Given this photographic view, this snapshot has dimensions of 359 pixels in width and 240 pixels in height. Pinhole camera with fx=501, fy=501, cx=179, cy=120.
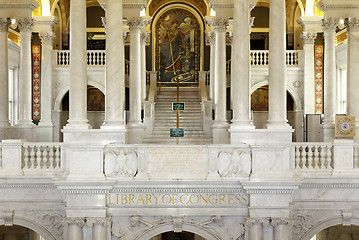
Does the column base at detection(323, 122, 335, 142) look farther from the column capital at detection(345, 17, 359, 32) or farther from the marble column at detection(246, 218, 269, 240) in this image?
the marble column at detection(246, 218, 269, 240)

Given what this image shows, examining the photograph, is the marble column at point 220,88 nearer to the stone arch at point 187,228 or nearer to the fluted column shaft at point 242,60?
the fluted column shaft at point 242,60

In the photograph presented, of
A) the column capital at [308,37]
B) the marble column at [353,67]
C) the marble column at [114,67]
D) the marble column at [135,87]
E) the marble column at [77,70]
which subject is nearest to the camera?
the marble column at [77,70]

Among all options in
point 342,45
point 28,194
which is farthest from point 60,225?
point 342,45

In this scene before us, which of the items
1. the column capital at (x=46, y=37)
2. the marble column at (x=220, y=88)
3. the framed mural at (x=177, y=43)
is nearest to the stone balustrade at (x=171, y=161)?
the marble column at (x=220, y=88)

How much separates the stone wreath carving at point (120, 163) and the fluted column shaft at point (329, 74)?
8.60m

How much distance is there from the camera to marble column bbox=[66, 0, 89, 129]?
1100 centimetres

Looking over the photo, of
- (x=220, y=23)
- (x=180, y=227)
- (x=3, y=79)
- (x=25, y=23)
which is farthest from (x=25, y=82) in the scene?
(x=180, y=227)

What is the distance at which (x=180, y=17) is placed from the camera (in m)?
26.3

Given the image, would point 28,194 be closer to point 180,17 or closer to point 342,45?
point 342,45

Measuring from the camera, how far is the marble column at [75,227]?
33.5ft

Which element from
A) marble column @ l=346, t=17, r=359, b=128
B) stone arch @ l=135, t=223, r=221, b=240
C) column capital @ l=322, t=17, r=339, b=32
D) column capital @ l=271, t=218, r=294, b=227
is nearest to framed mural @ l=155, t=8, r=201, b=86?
column capital @ l=322, t=17, r=339, b=32

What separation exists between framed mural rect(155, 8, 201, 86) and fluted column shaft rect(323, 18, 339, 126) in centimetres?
953

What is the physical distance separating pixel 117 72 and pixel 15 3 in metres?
6.57

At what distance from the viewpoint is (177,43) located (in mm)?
26266
